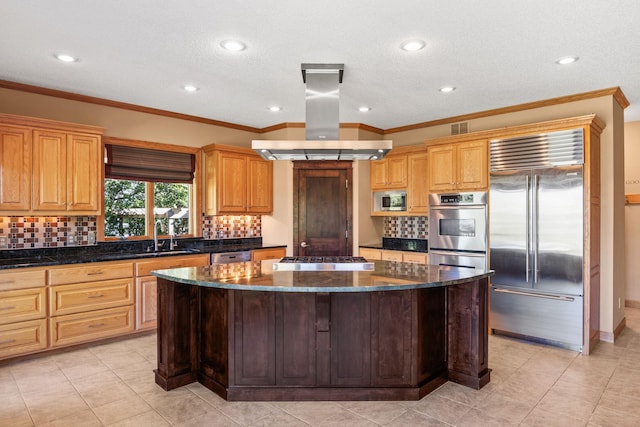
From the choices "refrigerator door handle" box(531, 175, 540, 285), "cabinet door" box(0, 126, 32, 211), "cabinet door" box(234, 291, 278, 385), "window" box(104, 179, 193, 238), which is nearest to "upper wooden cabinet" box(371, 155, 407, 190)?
"refrigerator door handle" box(531, 175, 540, 285)

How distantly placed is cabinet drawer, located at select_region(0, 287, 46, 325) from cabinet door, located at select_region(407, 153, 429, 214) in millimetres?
4427

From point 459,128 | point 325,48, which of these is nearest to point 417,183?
point 459,128

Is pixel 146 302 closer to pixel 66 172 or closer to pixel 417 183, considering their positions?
pixel 66 172

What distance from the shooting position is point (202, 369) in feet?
10.6

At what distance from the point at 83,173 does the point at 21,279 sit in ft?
3.99

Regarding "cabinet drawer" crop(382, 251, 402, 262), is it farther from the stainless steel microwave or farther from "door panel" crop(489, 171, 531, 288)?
"door panel" crop(489, 171, 531, 288)

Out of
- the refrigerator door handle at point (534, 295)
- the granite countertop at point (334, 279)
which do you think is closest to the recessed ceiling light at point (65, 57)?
the granite countertop at point (334, 279)

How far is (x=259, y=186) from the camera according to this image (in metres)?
5.89

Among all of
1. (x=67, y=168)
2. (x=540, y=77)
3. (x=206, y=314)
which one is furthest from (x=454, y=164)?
(x=67, y=168)

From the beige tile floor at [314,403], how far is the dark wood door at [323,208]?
2.62 m

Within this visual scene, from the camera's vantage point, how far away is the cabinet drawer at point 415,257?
5.19 m

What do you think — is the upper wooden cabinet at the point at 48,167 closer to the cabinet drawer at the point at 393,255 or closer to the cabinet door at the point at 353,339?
the cabinet door at the point at 353,339

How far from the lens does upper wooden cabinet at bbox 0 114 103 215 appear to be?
3.85m

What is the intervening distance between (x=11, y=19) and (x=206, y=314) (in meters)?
2.49
